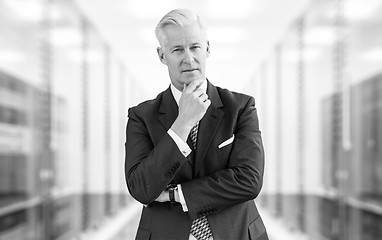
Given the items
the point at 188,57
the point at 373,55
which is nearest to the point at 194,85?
the point at 188,57

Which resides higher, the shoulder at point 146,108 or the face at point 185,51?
the face at point 185,51

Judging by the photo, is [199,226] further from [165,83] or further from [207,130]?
[165,83]

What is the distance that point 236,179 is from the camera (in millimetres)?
1147

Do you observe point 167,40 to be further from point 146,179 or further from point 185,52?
point 146,179

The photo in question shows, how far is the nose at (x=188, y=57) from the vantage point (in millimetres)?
1124

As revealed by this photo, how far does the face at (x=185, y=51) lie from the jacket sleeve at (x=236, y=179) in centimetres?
15

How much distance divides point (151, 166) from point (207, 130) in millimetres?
151

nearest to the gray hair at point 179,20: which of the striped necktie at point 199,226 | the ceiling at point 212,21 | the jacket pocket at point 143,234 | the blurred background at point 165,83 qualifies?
the striped necktie at point 199,226

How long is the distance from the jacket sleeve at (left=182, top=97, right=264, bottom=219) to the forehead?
0.65 feet

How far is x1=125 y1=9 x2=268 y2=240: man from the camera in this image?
1104mm

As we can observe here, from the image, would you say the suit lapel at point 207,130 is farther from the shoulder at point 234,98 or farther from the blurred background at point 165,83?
the blurred background at point 165,83

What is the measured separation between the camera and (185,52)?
1.13 m

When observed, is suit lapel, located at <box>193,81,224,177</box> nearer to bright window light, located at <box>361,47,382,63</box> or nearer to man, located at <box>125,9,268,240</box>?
man, located at <box>125,9,268,240</box>

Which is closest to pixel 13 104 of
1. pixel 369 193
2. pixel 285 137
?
pixel 369 193
